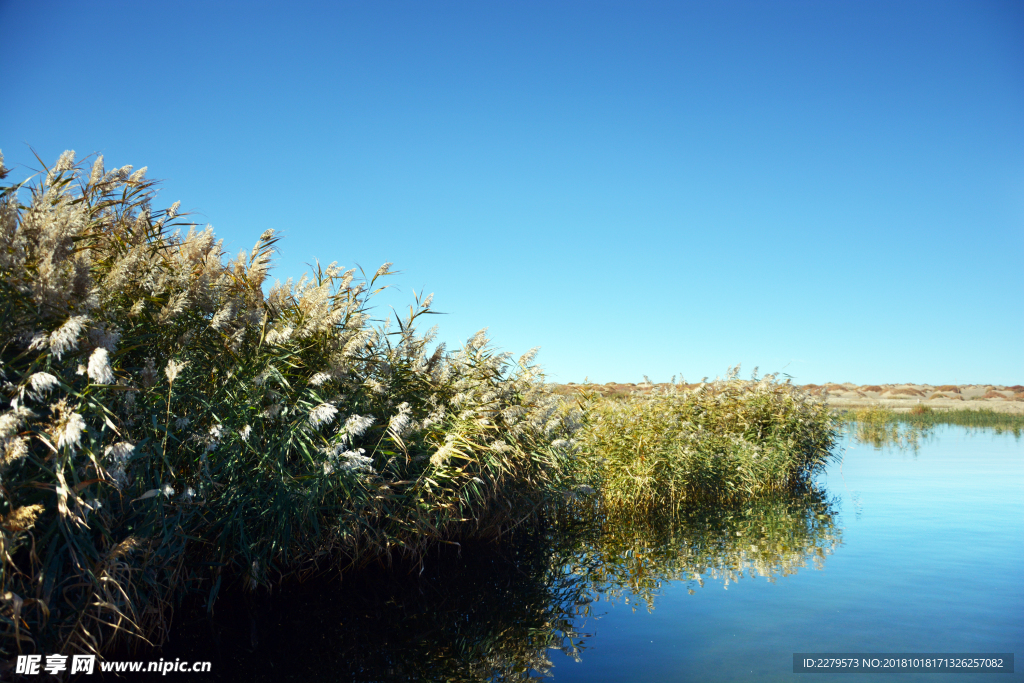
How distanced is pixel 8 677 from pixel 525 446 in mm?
5368

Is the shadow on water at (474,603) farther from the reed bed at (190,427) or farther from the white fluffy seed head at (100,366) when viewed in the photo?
the white fluffy seed head at (100,366)

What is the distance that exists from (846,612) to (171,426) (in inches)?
264

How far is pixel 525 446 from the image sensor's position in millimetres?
7934

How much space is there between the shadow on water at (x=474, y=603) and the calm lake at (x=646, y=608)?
0.9 inches

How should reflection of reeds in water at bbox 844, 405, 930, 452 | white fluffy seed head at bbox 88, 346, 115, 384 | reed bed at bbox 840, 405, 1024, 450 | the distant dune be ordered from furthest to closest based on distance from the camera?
the distant dune, reed bed at bbox 840, 405, 1024, 450, reflection of reeds in water at bbox 844, 405, 930, 452, white fluffy seed head at bbox 88, 346, 115, 384

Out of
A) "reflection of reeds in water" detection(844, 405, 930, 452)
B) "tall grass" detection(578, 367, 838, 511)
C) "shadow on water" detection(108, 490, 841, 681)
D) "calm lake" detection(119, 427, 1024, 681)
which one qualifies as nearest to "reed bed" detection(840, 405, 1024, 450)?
"reflection of reeds in water" detection(844, 405, 930, 452)

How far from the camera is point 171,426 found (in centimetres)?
482

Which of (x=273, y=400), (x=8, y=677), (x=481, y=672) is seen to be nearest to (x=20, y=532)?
(x=8, y=677)

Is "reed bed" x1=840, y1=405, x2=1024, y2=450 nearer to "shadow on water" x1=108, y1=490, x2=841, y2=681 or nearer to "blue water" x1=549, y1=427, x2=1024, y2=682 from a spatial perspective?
"blue water" x1=549, y1=427, x2=1024, y2=682

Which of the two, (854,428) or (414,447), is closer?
(414,447)

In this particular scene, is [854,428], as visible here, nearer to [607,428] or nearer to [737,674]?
[607,428]

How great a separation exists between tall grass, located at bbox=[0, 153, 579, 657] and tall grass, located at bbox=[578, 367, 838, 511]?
14.3ft

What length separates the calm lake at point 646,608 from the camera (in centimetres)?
494

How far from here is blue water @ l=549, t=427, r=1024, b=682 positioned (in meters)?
5.06
